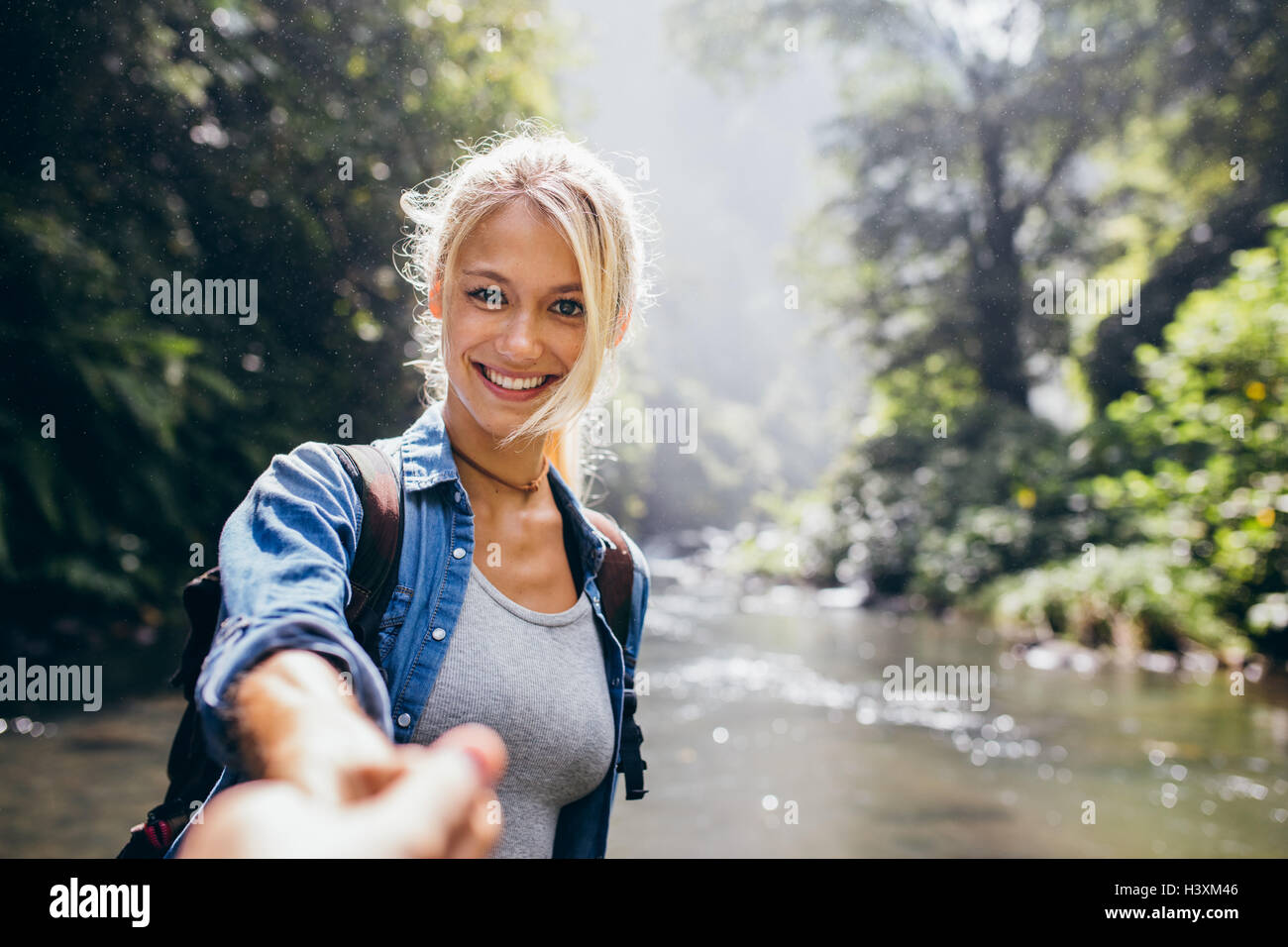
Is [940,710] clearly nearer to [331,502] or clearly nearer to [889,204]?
[331,502]

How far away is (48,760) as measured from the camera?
15.4ft

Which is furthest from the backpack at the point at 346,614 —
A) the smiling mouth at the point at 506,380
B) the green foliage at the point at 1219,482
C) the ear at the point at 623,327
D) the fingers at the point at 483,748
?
the green foliage at the point at 1219,482

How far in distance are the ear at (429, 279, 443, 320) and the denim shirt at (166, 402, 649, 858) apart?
0.60ft

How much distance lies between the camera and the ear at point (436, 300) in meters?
1.51

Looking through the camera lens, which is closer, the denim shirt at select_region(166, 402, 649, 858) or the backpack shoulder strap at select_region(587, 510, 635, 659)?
the denim shirt at select_region(166, 402, 649, 858)

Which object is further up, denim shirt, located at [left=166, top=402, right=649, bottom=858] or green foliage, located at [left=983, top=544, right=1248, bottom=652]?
denim shirt, located at [left=166, top=402, right=649, bottom=858]

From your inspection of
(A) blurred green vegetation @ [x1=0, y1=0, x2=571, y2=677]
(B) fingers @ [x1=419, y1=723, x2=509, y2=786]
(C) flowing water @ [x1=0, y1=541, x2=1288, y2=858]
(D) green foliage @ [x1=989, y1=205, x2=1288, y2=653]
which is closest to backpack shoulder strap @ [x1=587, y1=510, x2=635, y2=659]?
(B) fingers @ [x1=419, y1=723, x2=509, y2=786]

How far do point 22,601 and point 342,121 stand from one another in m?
4.52

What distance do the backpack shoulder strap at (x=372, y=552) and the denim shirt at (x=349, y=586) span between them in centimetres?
1

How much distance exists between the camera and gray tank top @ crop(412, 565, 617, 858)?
1.28m

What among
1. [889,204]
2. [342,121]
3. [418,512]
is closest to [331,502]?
[418,512]

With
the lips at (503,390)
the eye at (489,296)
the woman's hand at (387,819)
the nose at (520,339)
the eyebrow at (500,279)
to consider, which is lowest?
the woman's hand at (387,819)

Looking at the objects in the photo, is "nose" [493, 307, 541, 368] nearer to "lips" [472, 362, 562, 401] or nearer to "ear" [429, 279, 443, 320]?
"lips" [472, 362, 562, 401]

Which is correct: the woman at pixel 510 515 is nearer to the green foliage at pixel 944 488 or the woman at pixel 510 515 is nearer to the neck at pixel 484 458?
the neck at pixel 484 458
